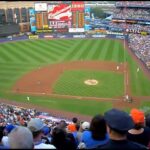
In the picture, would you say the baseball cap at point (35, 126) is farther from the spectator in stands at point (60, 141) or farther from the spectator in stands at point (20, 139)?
the spectator in stands at point (60, 141)

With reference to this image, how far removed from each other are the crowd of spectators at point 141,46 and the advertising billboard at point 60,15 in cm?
1383

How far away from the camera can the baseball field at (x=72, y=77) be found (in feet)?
94.9

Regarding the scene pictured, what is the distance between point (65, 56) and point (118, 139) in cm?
4248

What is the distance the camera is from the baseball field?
28.9 m

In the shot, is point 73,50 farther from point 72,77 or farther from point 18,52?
point 72,77

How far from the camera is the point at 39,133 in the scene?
220 inches

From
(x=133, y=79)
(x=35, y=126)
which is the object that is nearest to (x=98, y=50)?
(x=133, y=79)

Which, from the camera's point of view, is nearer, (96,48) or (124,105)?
(124,105)

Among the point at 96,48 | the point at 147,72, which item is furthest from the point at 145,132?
the point at 96,48

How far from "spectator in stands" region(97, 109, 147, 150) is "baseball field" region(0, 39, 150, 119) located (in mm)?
21575

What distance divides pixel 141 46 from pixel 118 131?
4809 centimetres

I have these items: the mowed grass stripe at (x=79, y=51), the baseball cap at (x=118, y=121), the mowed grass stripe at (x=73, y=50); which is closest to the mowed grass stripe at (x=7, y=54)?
the mowed grass stripe at (x=73, y=50)

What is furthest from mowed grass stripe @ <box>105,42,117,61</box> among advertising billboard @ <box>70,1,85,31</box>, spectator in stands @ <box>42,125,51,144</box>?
spectator in stands @ <box>42,125,51,144</box>

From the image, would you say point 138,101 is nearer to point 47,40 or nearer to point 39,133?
point 39,133
